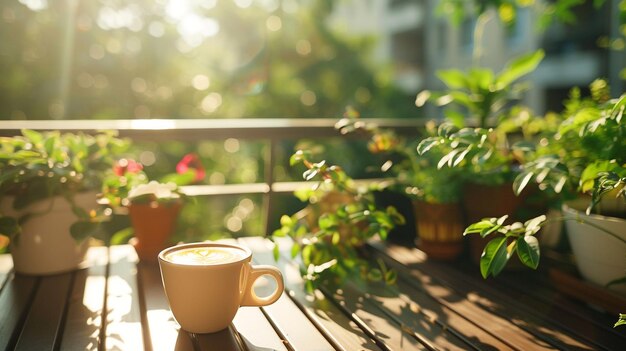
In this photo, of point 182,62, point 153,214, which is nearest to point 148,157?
point 182,62

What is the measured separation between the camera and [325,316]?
1.01 meters

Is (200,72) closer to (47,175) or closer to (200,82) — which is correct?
(200,82)

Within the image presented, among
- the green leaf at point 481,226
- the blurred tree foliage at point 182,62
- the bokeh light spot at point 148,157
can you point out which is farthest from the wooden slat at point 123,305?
the bokeh light spot at point 148,157

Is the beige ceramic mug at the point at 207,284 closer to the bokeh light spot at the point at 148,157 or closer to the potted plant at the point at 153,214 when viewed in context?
the potted plant at the point at 153,214

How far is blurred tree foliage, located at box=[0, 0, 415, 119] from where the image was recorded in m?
9.98

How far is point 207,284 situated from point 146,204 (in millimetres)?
543

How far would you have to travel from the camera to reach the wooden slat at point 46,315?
0.87m

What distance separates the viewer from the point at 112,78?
1142cm

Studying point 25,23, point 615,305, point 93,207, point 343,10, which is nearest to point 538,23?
point 615,305

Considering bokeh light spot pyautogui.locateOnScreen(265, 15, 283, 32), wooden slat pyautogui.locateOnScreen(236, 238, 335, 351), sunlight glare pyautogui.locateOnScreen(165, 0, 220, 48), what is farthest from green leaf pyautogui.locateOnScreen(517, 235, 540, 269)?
bokeh light spot pyautogui.locateOnScreen(265, 15, 283, 32)

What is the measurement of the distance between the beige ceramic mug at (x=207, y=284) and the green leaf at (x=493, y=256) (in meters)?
0.35

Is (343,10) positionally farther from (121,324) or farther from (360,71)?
(121,324)

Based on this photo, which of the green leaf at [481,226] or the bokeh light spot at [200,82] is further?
the bokeh light spot at [200,82]

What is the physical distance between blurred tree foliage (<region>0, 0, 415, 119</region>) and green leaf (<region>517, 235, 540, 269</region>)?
10.5 metres
